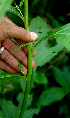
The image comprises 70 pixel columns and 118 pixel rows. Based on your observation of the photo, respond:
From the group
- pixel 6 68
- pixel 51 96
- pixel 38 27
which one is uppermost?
pixel 38 27

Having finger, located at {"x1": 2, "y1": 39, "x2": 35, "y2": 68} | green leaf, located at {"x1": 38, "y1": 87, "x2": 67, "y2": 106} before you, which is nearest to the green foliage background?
green leaf, located at {"x1": 38, "y1": 87, "x2": 67, "y2": 106}

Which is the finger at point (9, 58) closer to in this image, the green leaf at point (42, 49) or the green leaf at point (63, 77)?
the green leaf at point (42, 49)

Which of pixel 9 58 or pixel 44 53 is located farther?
pixel 9 58

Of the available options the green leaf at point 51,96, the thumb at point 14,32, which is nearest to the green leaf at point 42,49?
the thumb at point 14,32

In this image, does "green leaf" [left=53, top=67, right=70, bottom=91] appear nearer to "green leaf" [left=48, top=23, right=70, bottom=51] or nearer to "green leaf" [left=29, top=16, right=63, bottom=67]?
"green leaf" [left=29, top=16, right=63, bottom=67]

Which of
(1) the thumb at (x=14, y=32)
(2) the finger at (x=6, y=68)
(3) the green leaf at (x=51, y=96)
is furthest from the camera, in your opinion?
(3) the green leaf at (x=51, y=96)

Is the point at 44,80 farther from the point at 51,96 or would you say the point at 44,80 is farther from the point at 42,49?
the point at 42,49

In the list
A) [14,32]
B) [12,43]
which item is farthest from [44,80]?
[14,32]
